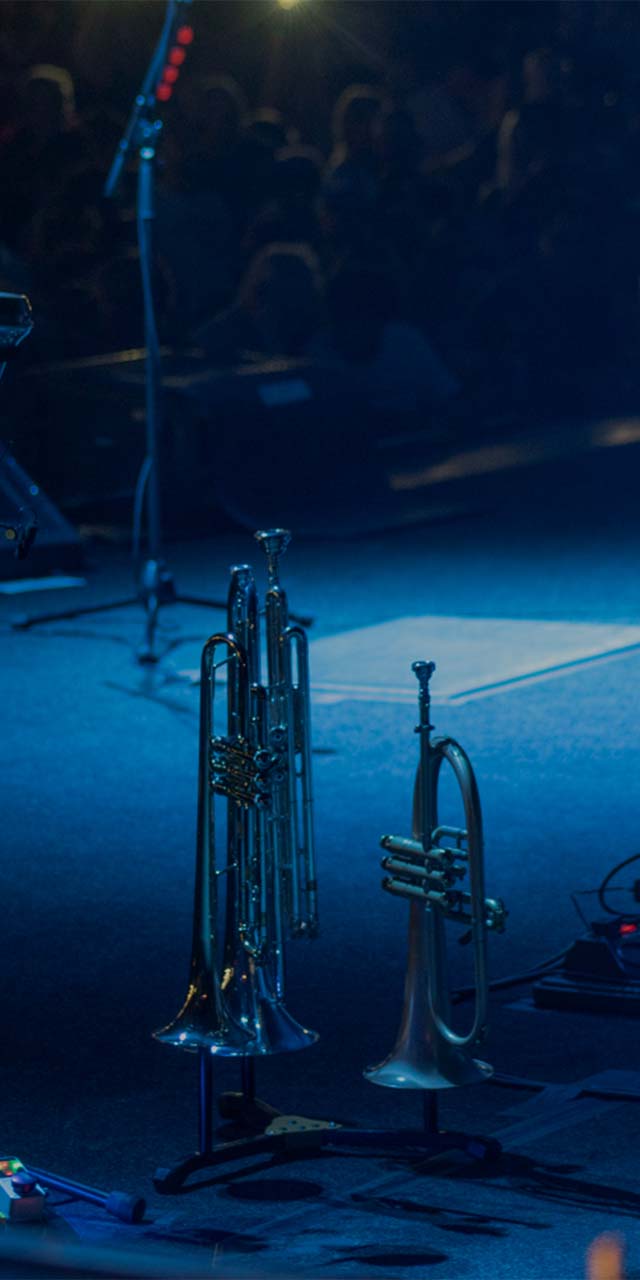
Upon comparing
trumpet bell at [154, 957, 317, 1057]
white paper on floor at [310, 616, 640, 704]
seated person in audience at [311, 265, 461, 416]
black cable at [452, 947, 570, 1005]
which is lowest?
trumpet bell at [154, 957, 317, 1057]

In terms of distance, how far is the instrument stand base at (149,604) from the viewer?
6449 mm

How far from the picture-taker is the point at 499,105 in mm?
12016

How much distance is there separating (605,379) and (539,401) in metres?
0.51

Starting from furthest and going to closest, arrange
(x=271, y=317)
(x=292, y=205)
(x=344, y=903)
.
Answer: (x=292, y=205), (x=271, y=317), (x=344, y=903)

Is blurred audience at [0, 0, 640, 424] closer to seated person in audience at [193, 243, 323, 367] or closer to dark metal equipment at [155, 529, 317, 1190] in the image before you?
seated person in audience at [193, 243, 323, 367]

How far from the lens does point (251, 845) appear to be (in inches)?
104

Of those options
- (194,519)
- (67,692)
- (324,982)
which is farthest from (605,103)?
(324,982)

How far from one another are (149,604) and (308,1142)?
416 centimetres

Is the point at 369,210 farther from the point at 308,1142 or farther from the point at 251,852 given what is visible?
the point at 308,1142

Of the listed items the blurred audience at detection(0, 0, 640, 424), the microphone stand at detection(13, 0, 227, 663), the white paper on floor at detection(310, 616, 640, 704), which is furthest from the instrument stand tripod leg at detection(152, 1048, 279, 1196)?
the blurred audience at detection(0, 0, 640, 424)

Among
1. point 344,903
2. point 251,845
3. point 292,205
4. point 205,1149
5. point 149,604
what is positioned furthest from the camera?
point 292,205

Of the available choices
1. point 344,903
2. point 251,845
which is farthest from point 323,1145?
point 344,903

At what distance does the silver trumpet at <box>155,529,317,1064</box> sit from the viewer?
258 centimetres

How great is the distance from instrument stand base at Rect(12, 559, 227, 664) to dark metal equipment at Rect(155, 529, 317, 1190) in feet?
12.2
